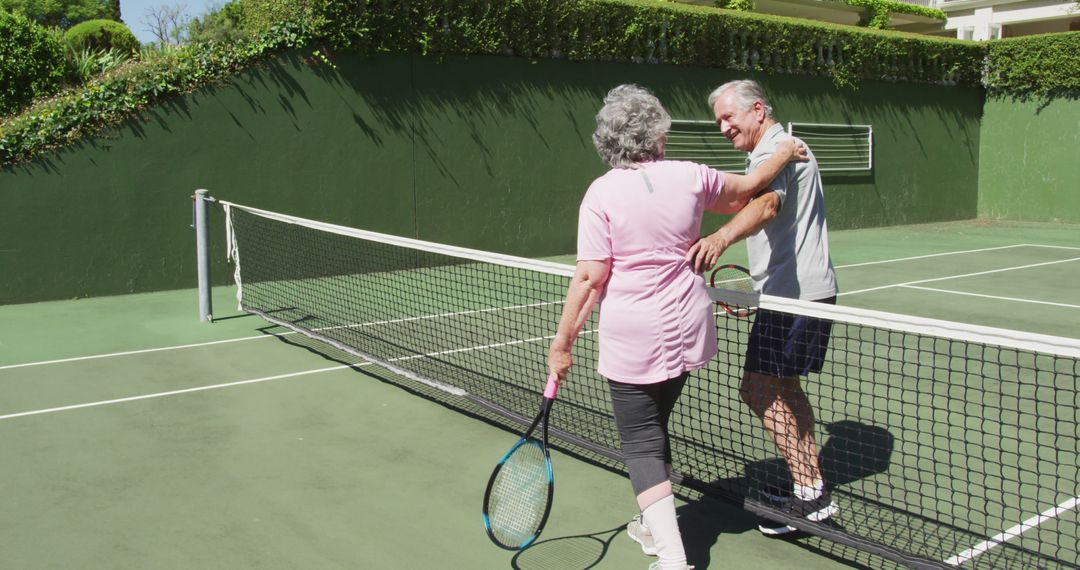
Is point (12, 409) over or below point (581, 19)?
below

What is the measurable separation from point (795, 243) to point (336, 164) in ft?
28.0

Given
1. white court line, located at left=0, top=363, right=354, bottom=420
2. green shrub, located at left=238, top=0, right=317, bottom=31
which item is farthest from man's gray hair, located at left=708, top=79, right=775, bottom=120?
green shrub, located at left=238, top=0, right=317, bottom=31

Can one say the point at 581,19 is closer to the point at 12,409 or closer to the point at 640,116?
the point at 12,409

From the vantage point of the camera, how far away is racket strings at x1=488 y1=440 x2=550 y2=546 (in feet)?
10.9

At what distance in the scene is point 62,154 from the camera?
31.8 feet

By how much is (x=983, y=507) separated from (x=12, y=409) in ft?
18.1

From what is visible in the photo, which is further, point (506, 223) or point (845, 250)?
point (845, 250)

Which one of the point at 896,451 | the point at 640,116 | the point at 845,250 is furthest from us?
the point at 845,250

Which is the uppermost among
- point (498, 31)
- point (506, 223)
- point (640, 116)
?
point (498, 31)

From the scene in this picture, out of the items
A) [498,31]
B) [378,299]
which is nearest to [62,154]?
[378,299]

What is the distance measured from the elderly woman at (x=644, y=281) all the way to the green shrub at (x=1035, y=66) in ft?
58.8

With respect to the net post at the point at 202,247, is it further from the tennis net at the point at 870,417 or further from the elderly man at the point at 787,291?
the elderly man at the point at 787,291

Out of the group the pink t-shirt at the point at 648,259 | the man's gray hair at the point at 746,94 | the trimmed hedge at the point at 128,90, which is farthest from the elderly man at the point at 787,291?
the trimmed hedge at the point at 128,90

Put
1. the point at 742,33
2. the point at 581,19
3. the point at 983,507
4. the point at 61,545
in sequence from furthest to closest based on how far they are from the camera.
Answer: the point at 742,33 → the point at 581,19 → the point at 983,507 → the point at 61,545
